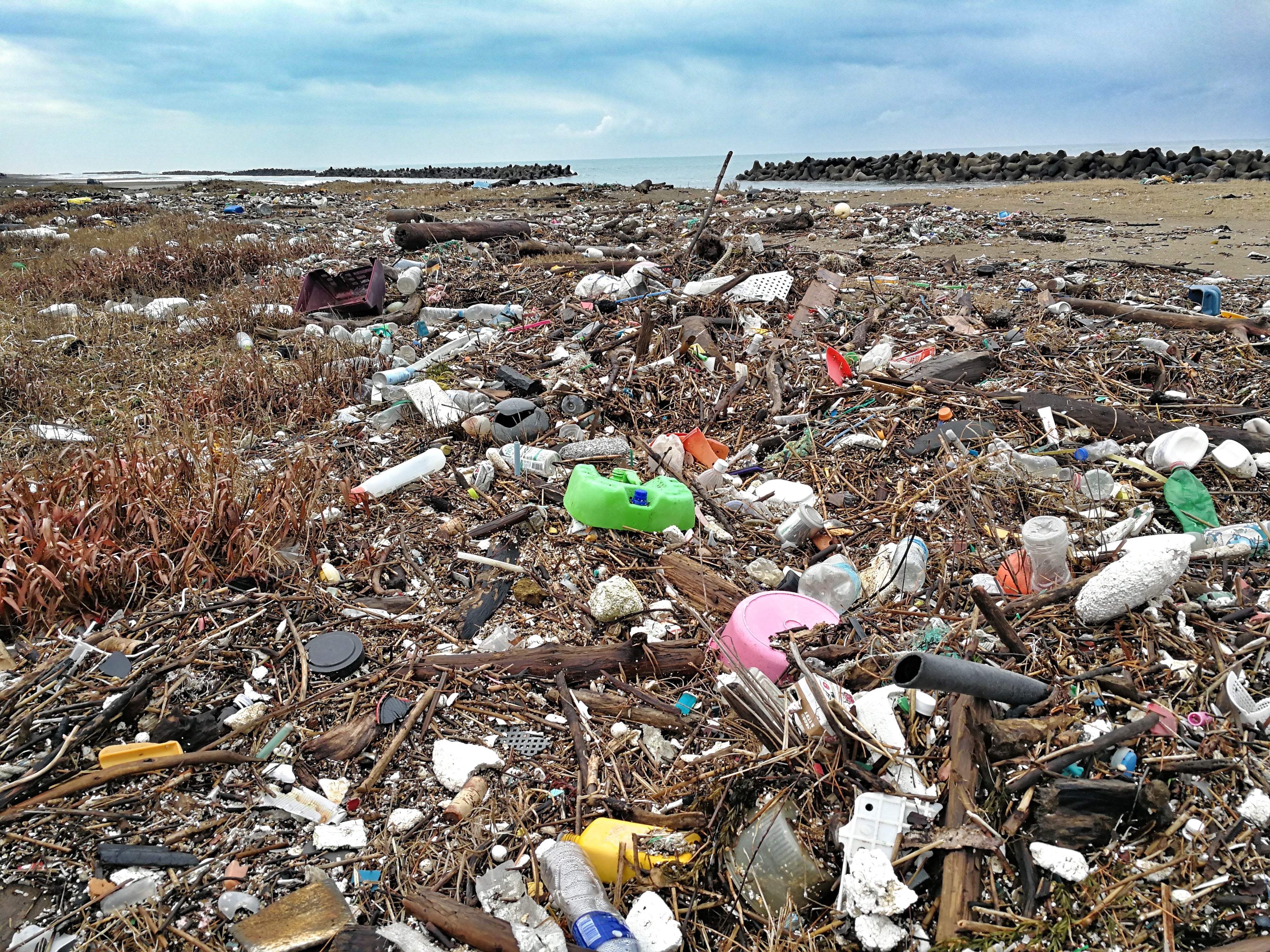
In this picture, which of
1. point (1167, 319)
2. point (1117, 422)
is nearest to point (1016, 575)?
point (1117, 422)

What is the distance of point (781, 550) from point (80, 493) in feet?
9.26

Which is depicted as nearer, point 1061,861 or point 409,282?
point 1061,861

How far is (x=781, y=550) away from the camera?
2.98 metres

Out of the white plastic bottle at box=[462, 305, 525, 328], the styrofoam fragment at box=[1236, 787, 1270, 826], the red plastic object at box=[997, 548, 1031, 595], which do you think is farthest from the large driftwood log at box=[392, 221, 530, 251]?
the styrofoam fragment at box=[1236, 787, 1270, 826]

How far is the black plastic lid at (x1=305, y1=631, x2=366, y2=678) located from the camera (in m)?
2.22

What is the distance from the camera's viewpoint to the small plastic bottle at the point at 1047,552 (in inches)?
89.7

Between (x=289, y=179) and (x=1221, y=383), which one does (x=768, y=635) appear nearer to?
(x=1221, y=383)

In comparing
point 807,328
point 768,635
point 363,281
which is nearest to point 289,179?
point 363,281

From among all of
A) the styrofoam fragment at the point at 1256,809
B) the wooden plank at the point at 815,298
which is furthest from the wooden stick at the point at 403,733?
the wooden plank at the point at 815,298

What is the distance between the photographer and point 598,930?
1.43 m

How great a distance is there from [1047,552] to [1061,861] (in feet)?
3.79

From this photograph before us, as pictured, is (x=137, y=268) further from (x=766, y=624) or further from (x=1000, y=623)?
(x=1000, y=623)

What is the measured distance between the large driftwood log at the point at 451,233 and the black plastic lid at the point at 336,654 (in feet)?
25.9

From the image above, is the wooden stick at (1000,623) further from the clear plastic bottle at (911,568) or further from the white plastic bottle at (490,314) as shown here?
the white plastic bottle at (490,314)
